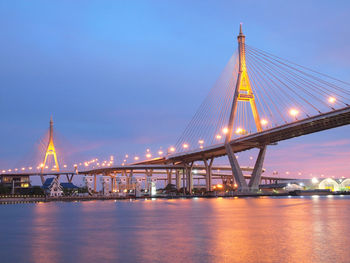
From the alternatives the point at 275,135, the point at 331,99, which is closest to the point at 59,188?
the point at 275,135

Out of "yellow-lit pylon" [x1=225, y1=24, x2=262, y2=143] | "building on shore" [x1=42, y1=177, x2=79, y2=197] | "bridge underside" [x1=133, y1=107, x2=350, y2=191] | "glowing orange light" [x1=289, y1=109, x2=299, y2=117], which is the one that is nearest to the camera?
"bridge underside" [x1=133, y1=107, x2=350, y2=191]

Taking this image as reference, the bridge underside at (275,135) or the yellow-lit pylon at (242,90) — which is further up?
the yellow-lit pylon at (242,90)

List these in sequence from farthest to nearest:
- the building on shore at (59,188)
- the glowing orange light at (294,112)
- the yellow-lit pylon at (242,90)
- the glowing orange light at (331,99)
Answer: the building on shore at (59,188) → the yellow-lit pylon at (242,90) → the glowing orange light at (294,112) → the glowing orange light at (331,99)

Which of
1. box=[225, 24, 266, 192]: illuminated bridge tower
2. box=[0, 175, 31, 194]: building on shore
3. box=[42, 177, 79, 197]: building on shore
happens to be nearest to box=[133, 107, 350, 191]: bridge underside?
box=[225, 24, 266, 192]: illuminated bridge tower

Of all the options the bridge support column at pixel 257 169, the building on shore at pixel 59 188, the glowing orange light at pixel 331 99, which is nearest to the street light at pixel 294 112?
the glowing orange light at pixel 331 99

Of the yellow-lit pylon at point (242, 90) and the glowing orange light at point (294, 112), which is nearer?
the glowing orange light at point (294, 112)

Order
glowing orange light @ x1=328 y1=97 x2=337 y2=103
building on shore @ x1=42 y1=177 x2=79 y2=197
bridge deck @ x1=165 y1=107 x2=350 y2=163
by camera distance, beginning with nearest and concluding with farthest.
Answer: glowing orange light @ x1=328 y1=97 x2=337 y2=103, bridge deck @ x1=165 y1=107 x2=350 y2=163, building on shore @ x1=42 y1=177 x2=79 y2=197

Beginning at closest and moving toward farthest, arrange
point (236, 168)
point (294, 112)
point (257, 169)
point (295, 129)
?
1. point (294, 112)
2. point (295, 129)
3. point (236, 168)
4. point (257, 169)

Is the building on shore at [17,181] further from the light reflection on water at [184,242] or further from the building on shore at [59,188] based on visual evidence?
the light reflection on water at [184,242]

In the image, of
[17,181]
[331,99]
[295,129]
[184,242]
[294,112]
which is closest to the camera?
[184,242]

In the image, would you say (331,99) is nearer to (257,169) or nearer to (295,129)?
(295,129)

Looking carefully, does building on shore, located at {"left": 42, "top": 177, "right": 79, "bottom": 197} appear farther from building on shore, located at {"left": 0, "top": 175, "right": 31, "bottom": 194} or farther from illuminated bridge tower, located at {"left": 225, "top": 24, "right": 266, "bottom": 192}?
illuminated bridge tower, located at {"left": 225, "top": 24, "right": 266, "bottom": 192}

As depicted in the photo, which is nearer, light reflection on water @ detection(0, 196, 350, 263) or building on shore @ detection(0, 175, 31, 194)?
light reflection on water @ detection(0, 196, 350, 263)

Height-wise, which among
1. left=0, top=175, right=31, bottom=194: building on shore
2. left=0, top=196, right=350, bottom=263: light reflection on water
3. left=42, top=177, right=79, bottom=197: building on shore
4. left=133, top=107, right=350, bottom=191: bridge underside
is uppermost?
left=133, top=107, right=350, bottom=191: bridge underside
